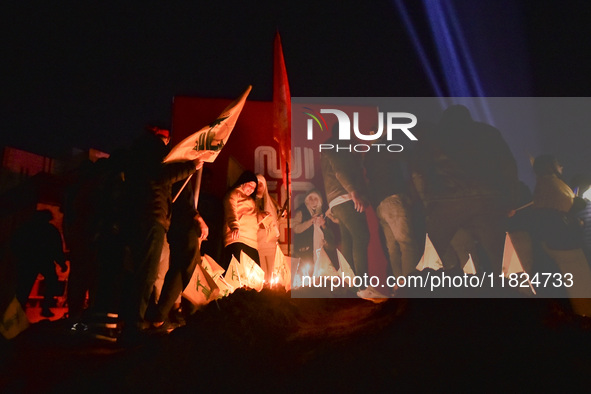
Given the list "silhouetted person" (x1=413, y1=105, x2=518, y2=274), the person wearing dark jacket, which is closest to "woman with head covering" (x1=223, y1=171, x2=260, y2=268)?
the person wearing dark jacket

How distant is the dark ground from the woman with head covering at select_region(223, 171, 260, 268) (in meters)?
2.05

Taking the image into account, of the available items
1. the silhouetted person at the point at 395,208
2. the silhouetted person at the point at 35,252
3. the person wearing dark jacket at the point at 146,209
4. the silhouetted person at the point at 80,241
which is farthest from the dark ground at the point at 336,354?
the silhouetted person at the point at 395,208

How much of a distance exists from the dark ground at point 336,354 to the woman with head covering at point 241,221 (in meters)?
2.05

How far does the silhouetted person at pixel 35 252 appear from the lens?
7.13 metres

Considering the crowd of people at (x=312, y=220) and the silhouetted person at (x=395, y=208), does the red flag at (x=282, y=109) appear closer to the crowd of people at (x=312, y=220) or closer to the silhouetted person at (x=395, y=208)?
the crowd of people at (x=312, y=220)

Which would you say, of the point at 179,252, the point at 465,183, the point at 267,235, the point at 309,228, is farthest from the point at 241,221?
the point at 465,183

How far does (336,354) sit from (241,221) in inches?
139

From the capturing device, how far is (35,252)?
7.21 meters

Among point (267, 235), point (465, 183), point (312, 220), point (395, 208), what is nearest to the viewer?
point (465, 183)

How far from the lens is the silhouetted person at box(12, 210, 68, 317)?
7133mm

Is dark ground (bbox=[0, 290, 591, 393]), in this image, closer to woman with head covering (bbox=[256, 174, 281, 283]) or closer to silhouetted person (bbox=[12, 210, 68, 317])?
silhouetted person (bbox=[12, 210, 68, 317])

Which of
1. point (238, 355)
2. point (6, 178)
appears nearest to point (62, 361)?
point (238, 355)

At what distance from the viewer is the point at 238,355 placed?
16.5ft

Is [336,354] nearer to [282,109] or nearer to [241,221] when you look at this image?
[241,221]
